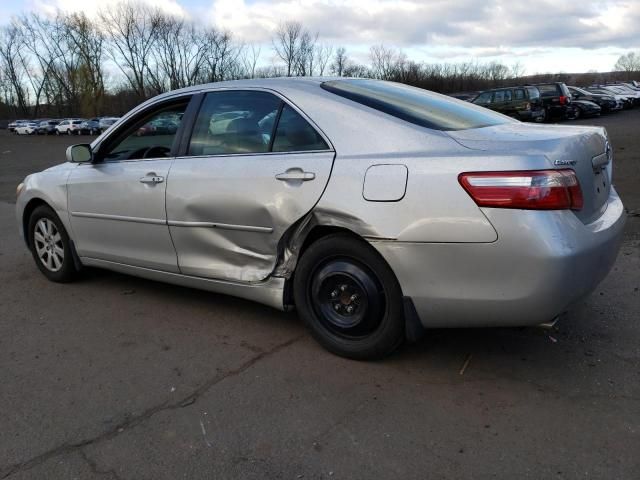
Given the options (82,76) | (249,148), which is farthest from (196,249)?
(82,76)

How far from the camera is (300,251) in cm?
340

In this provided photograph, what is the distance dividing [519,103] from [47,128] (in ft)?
162

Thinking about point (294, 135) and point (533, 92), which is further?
point (533, 92)

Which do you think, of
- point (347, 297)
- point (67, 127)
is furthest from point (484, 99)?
point (67, 127)

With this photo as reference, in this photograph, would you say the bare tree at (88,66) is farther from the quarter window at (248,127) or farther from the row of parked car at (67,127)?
the quarter window at (248,127)

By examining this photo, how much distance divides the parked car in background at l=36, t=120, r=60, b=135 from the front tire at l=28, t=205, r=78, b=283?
57.8 metres

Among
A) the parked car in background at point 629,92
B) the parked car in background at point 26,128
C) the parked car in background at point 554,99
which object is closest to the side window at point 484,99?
the parked car in background at point 554,99

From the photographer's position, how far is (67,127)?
54.5m

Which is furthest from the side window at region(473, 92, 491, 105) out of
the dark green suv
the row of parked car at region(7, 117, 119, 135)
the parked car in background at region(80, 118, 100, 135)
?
the parked car in background at region(80, 118, 100, 135)

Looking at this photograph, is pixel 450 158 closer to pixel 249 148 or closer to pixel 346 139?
pixel 346 139

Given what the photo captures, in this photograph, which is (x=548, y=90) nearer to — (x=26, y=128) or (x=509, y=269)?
(x=509, y=269)

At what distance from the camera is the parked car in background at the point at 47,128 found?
57.1 meters

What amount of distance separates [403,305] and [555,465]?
1033 millimetres

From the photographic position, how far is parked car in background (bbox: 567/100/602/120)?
2708cm
